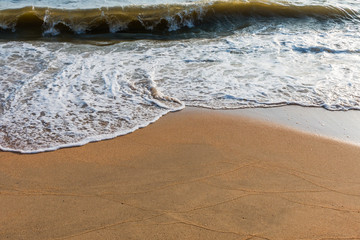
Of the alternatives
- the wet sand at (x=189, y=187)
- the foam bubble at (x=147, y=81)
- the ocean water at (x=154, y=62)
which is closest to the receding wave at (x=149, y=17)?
the ocean water at (x=154, y=62)

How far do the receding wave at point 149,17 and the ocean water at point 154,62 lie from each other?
3cm

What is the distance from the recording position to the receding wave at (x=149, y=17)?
943 cm

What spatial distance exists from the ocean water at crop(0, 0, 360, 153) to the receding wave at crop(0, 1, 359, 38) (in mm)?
29

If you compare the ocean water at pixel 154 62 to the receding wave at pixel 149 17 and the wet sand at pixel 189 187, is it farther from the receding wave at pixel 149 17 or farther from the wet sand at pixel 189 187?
the wet sand at pixel 189 187

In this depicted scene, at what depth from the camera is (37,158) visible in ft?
11.6

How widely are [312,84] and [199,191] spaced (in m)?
3.15

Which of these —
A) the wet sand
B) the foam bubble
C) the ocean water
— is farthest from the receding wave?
the wet sand

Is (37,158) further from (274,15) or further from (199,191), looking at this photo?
(274,15)

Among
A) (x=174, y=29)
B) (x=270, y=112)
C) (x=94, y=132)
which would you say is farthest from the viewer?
(x=174, y=29)

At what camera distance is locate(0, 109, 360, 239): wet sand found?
2.55 metres

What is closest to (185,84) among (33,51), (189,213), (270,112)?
(270,112)

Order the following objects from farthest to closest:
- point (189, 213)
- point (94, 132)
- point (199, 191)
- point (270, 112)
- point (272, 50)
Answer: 1. point (272, 50)
2. point (270, 112)
3. point (94, 132)
4. point (199, 191)
5. point (189, 213)

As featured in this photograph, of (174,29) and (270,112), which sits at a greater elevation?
(174,29)

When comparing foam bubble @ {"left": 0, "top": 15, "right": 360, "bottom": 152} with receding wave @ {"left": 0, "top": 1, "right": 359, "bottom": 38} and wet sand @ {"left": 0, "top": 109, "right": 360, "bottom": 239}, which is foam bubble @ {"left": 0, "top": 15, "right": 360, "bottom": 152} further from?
receding wave @ {"left": 0, "top": 1, "right": 359, "bottom": 38}
